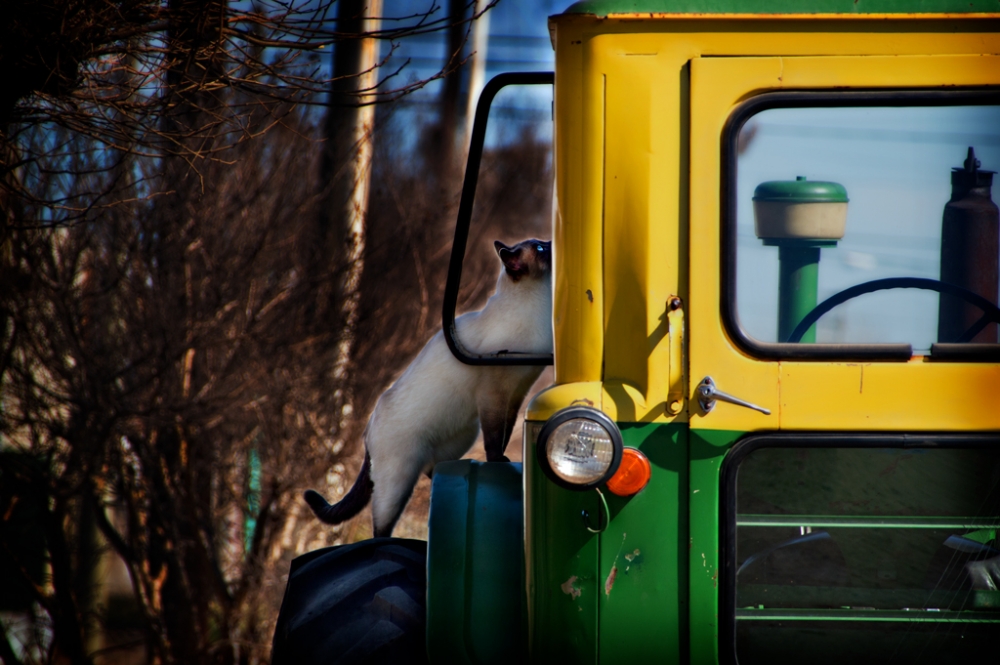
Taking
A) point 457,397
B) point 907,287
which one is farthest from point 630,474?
point 457,397

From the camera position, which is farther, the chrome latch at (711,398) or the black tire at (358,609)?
the black tire at (358,609)

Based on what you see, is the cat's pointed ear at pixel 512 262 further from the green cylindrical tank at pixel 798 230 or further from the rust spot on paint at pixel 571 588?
the rust spot on paint at pixel 571 588

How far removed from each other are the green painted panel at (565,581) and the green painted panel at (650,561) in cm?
3

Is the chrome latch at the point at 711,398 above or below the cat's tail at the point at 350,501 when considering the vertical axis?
above

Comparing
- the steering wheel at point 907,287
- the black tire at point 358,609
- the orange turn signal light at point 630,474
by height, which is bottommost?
the black tire at point 358,609

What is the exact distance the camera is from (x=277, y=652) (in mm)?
2184

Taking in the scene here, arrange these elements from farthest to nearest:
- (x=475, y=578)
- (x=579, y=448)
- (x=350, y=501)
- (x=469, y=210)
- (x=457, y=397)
Result: (x=350, y=501) < (x=457, y=397) < (x=469, y=210) < (x=475, y=578) < (x=579, y=448)

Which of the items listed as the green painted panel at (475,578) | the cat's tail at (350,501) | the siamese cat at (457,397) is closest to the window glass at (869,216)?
the green painted panel at (475,578)

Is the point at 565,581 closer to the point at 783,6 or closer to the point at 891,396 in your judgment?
the point at 891,396

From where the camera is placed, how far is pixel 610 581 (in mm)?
1801

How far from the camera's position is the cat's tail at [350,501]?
3.10m

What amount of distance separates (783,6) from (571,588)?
1.23m

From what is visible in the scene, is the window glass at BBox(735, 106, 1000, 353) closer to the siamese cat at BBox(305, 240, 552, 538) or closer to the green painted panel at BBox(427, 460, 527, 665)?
the green painted panel at BBox(427, 460, 527, 665)

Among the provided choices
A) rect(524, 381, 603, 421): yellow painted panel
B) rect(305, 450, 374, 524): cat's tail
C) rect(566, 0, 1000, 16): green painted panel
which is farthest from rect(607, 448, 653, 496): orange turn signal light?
rect(305, 450, 374, 524): cat's tail
